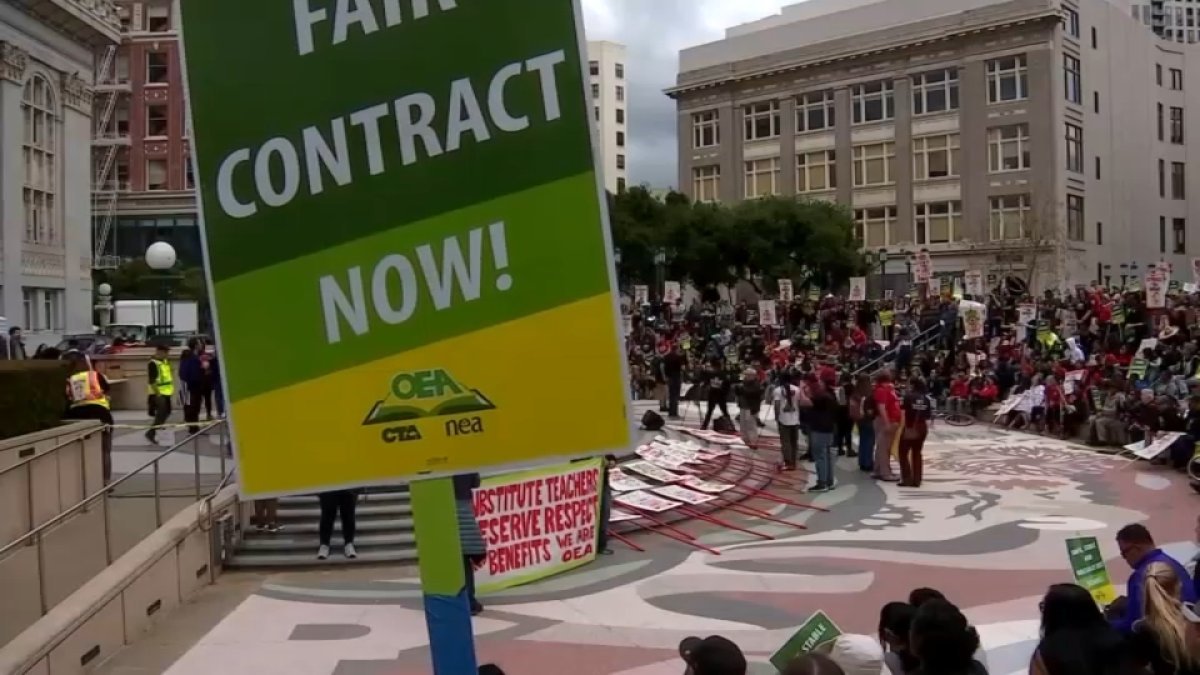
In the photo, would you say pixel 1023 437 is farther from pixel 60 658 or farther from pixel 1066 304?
pixel 60 658

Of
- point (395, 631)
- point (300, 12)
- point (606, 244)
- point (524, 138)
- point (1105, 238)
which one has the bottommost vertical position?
point (395, 631)

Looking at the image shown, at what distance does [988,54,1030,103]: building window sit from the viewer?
5381 cm

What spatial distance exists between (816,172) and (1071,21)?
14.8 m

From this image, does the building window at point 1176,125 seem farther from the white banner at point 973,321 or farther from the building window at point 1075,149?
the white banner at point 973,321

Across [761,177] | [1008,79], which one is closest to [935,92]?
[1008,79]

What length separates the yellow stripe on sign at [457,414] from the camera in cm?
331

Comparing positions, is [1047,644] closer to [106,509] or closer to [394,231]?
[394,231]

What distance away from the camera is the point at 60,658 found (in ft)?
24.9

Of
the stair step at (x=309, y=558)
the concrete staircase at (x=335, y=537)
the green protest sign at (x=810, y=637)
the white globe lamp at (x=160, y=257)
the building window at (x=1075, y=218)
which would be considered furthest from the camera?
the building window at (x=1075, y=218)

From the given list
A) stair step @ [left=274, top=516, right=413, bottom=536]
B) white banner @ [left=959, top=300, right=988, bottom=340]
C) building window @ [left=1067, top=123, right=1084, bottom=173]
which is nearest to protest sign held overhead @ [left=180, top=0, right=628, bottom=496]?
stair step @ [left=274, top=516, right=413, bottom=536]

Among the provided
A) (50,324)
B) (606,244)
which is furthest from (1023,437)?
(50,324)

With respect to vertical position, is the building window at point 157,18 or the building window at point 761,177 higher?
the building window at point 157,18

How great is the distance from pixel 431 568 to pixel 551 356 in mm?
770

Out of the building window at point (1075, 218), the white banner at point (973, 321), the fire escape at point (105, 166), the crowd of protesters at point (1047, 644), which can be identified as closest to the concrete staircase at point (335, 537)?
the crowd of protesters at point (1047, 644)
